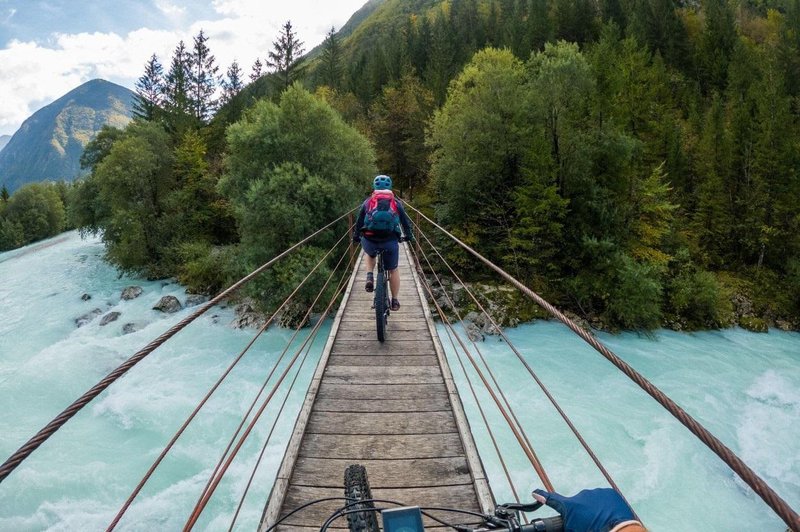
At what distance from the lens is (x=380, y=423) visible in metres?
3.01

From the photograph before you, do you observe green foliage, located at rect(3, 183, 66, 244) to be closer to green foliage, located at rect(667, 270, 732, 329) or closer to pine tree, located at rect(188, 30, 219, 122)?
pine tree, located at rect(188, 30, 219, 122)

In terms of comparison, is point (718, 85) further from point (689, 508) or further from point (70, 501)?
point (70, 501)

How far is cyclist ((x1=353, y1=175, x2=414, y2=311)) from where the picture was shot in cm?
428

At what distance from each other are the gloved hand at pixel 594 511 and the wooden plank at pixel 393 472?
57.5 inches

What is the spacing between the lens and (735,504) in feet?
24.8

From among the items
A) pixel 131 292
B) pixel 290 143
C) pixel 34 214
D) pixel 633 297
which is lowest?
pixel 633 297

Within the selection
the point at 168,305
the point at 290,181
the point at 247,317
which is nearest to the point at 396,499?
the point at 290,181

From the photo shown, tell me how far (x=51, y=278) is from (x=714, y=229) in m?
35.7

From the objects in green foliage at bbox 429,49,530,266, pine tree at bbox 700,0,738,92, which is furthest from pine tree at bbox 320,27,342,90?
pine tree at bbox 700,0,738,92

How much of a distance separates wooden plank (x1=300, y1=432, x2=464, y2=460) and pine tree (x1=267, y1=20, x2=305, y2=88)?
112ft

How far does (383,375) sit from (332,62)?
46213mm

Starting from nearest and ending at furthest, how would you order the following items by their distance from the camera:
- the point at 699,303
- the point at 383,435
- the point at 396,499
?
the point at 396,499
the point at 383,435
the point at 699,303

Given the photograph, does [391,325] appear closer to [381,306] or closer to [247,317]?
[381,306]

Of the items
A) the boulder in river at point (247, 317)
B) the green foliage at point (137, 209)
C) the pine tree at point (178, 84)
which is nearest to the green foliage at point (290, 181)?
the boulder in river at point (247, 317)
